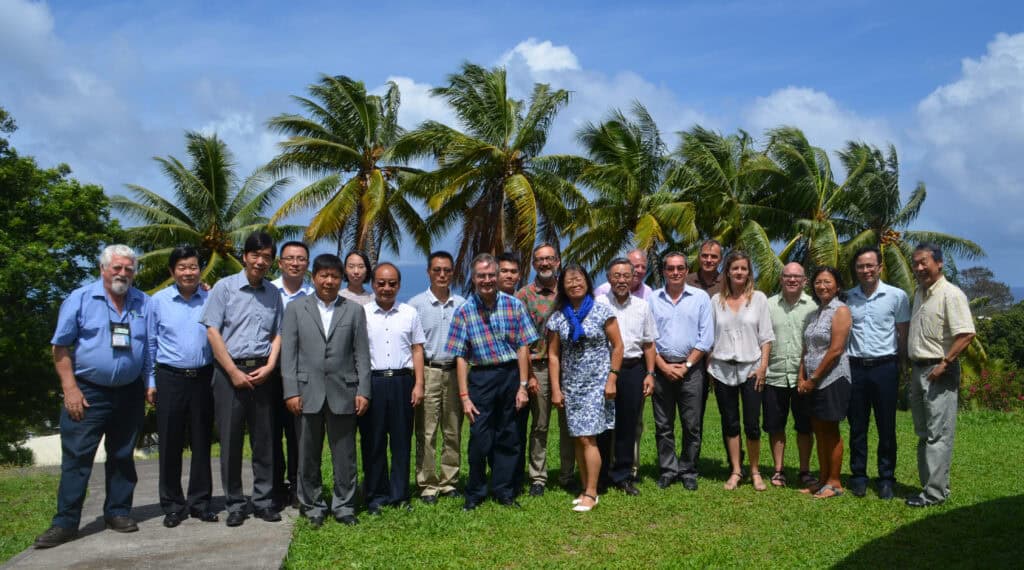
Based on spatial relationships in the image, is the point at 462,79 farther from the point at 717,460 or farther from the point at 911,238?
the point at 717,460

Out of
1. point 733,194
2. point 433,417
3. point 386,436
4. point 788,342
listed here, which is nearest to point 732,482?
point 788,342

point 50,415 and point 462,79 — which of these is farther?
point 50,415

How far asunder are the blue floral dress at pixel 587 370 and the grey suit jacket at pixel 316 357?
1.64 m

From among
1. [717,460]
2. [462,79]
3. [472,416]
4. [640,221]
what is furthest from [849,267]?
[472,416]

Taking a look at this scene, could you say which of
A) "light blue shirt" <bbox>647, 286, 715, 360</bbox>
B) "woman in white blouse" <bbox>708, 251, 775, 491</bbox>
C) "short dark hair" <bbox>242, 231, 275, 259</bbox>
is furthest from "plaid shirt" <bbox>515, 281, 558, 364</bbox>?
"short dark hair" <bbox>242, 231, 275, 259</bbox>

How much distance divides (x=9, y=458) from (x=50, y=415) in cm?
261

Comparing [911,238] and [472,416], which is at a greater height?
[911,238]

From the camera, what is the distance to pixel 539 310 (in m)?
6.89

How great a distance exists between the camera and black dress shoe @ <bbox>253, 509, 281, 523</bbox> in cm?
594

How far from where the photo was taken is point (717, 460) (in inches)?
352

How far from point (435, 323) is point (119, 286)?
7.73 feet

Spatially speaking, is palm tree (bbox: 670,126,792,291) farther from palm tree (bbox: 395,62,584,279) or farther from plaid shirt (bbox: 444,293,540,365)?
plaid shirt (bbox: 444,293,540,365)

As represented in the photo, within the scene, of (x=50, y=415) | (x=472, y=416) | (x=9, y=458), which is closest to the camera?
(x=472, y=416)

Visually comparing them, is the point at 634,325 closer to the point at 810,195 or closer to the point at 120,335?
the point at 120,335
